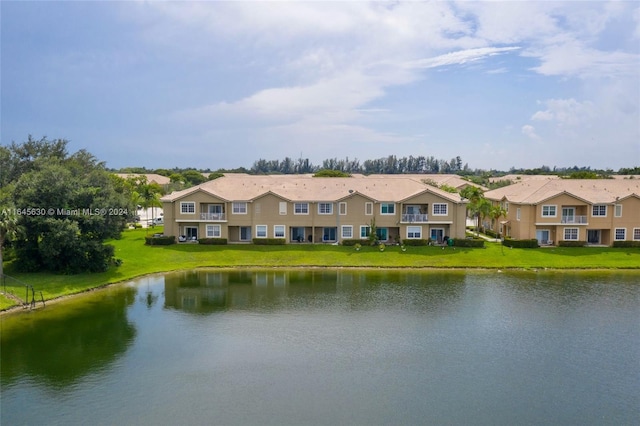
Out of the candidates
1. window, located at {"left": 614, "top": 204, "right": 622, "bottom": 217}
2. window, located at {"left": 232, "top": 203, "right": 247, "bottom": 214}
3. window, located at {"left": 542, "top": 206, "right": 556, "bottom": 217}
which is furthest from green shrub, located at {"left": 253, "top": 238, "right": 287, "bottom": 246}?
window, located at {"left": 614, "top": 204, "right": 622, "bottom": 217}

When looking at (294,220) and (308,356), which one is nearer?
Answer: (308,356)

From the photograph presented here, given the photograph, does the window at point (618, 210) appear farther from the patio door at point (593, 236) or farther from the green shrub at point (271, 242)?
the green shrub at point (271, 242)

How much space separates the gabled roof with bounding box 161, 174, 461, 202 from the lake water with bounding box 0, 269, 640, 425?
66.0 feet

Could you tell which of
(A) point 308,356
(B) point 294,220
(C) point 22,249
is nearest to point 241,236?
(B) point 294,220

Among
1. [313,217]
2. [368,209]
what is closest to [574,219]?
[368,209]

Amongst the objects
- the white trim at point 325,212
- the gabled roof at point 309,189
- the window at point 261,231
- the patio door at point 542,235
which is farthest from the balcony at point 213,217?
the patio door at point 542,235

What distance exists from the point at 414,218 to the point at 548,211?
16.3 m

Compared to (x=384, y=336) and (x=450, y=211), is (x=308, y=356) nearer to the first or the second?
(x=384, y=336)

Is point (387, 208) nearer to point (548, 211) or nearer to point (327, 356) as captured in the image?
point (548, 211)

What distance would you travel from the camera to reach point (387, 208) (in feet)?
200

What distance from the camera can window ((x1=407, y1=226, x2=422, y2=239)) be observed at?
2387 inches

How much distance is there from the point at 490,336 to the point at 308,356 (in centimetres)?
1162

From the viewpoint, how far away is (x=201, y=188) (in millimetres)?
61812

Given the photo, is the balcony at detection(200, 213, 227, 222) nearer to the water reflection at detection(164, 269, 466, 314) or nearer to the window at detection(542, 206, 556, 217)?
the water reflection at detection(164, 269, 466, 314)
